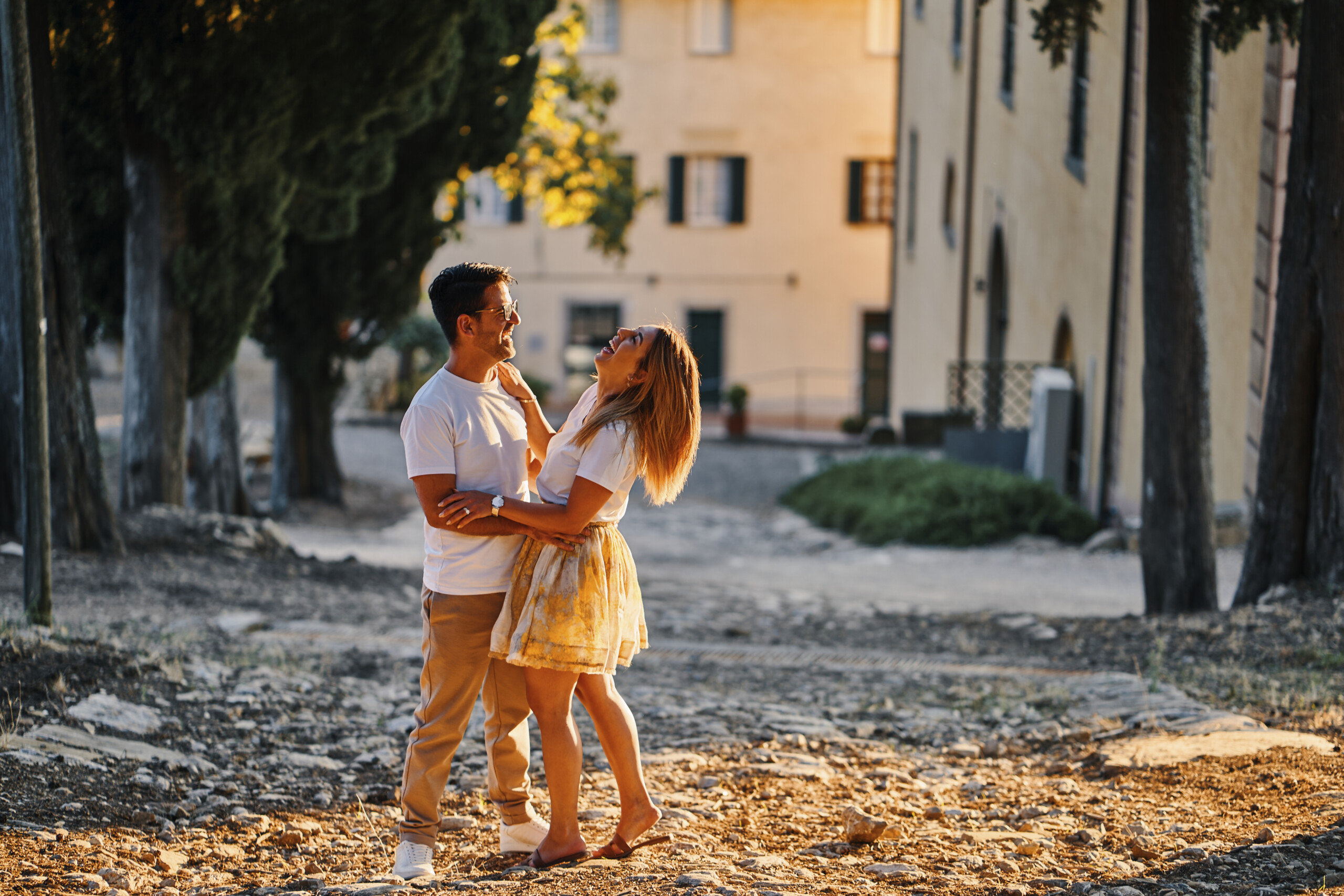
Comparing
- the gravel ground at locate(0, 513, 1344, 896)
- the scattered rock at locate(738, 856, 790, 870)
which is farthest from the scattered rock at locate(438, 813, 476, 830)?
the scattered rock at locate(738, 856, 790, 870)

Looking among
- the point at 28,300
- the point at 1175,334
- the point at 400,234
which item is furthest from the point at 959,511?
the point at 28,300

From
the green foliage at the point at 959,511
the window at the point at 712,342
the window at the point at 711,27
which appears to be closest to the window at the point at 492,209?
the window at the point at 712,342

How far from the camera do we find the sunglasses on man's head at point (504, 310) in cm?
366

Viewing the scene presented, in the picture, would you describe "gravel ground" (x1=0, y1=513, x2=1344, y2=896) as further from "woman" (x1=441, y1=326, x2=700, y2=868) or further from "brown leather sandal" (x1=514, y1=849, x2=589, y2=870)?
"woman" (x1=441, y1=326, x2=700, y2=868)

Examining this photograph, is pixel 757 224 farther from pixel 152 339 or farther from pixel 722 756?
pixel 722 756

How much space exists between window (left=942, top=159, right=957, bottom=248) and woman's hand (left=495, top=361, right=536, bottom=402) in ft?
63.3

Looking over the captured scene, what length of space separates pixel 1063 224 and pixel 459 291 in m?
13.7

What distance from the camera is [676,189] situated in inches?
1189

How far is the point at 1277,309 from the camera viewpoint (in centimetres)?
732

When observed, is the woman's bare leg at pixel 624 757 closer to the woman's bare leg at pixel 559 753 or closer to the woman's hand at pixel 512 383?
the woman's bare leg at pixel 559 753

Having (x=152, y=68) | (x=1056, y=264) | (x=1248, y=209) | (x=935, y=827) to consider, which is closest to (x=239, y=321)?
(x=152, y=68)

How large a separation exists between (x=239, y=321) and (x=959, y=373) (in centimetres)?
1182

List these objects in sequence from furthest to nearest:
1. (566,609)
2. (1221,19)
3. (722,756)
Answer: (1221,19) < (722,756) < (566,609)

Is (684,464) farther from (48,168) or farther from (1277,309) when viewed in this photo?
(48,168)
